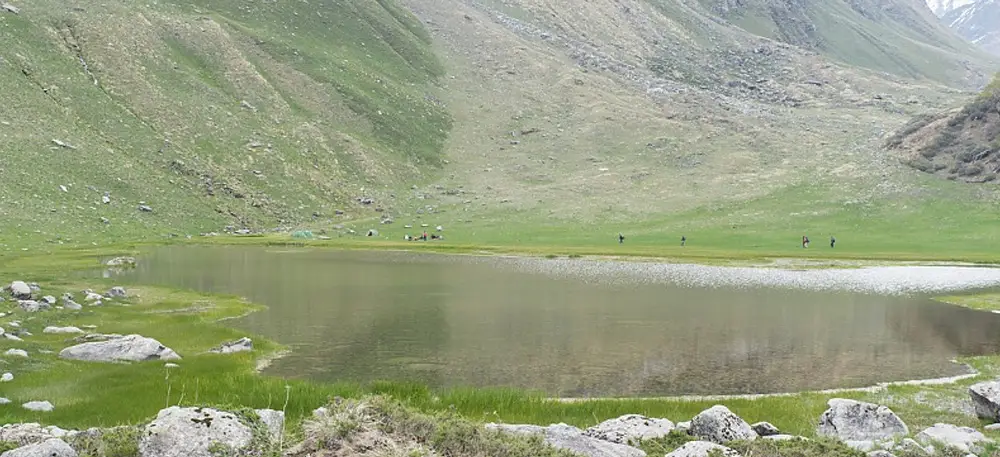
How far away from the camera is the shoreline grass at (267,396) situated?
852 inches

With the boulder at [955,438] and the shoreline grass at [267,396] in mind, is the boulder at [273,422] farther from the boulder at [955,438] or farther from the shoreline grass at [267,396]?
the boulder at [955,438]

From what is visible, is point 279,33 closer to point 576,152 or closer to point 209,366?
Result: point 576,152

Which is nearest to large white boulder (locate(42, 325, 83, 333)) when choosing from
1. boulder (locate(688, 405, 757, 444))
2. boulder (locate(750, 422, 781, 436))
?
boulder (locate(688, 405, 757, 444))

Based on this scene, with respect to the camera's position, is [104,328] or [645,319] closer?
[104,328]

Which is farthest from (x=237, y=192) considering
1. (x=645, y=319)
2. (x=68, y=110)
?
(x=645, y=319)

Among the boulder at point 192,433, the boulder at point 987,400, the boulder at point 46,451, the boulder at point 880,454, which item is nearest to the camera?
the boulder at point 46,451

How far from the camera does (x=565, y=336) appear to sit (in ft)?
132

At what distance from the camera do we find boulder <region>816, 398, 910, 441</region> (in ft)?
67.8

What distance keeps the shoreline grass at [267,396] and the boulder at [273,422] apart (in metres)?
2.36

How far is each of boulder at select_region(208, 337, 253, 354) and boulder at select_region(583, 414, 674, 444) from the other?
21.3m

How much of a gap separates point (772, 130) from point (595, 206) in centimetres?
7636

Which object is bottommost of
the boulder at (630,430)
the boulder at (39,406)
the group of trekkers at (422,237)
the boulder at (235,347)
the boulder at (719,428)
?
the boulder at (235,347)

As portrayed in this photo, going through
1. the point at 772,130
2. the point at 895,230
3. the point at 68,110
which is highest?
the point at 772,130

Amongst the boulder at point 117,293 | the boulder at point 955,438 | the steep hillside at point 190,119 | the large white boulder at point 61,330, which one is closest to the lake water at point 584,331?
the boulder at point 117,293
